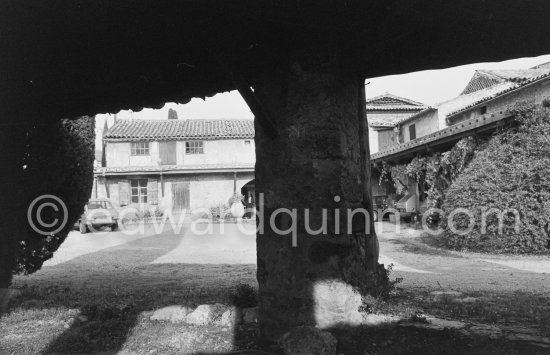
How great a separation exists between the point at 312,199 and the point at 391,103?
30623 mm

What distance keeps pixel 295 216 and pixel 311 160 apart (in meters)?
→ 0.49

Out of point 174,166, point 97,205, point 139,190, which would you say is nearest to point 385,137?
point 174,166

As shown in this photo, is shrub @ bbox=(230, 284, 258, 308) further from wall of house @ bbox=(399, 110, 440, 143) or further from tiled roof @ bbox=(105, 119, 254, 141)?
A: tiled roof @ bbox=(105, 119, 254, 141)

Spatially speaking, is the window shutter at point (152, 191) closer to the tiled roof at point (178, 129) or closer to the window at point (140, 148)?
the window at point (140, 148)

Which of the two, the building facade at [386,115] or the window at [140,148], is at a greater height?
the building facade at [386,115]

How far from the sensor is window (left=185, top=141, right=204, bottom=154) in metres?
Result: 29.6

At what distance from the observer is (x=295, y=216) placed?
3.84m

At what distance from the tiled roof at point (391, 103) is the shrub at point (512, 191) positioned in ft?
67.6

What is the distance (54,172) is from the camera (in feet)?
20.9

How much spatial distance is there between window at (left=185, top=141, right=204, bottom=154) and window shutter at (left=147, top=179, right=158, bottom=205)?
2.91 metres

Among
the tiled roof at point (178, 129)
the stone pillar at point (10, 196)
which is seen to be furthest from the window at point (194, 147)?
the stone pillar at point (10, 196)

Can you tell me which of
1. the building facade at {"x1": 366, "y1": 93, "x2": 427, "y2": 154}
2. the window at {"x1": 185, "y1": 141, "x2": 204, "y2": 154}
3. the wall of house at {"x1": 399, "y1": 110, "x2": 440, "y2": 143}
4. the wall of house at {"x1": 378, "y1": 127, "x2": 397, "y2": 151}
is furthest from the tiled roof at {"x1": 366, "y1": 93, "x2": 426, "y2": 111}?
the window at {"x1": 185, "y1": 141, "x2": 204, "y2": 154}

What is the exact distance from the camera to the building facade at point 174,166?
92.3 ft
